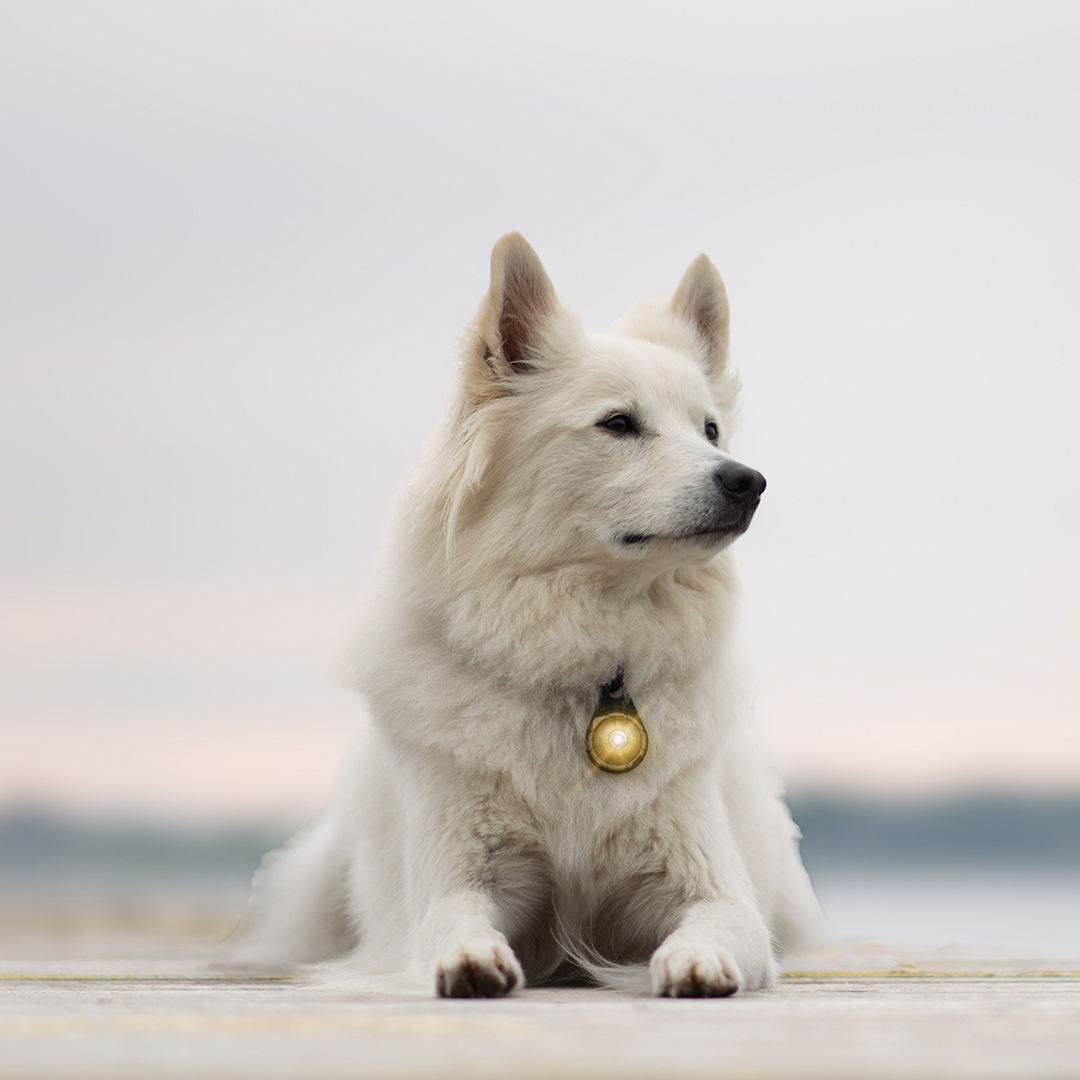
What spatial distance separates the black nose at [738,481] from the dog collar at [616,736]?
26.2 inches

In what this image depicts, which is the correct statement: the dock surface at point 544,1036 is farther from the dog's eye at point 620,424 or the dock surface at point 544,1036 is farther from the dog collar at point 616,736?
the dog's eye at point 620,424

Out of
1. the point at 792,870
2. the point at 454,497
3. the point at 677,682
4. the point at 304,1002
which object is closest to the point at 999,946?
the point at 792,870

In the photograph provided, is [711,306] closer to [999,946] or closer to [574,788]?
[574,788]

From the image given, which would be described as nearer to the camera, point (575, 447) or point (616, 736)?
point (616, 736)

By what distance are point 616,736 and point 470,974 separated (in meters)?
0.92

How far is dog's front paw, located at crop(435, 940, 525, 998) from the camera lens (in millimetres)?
2236

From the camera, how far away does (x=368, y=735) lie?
383cm

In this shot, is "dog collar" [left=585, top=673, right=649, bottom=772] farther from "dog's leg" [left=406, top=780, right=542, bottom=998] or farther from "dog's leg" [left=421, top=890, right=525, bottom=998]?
"dog's leg" [left=421, top=890, right=525, bottom=998]

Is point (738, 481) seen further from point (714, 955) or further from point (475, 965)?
point (475, 965)

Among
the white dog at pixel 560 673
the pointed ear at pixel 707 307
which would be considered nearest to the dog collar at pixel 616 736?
the white dog at pixel 560 673

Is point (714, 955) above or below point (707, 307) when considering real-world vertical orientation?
below

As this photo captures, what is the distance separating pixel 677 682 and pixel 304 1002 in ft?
4.99

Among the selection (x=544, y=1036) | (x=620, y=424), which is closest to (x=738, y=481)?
(x=620, y=424)

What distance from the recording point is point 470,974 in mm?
2234
